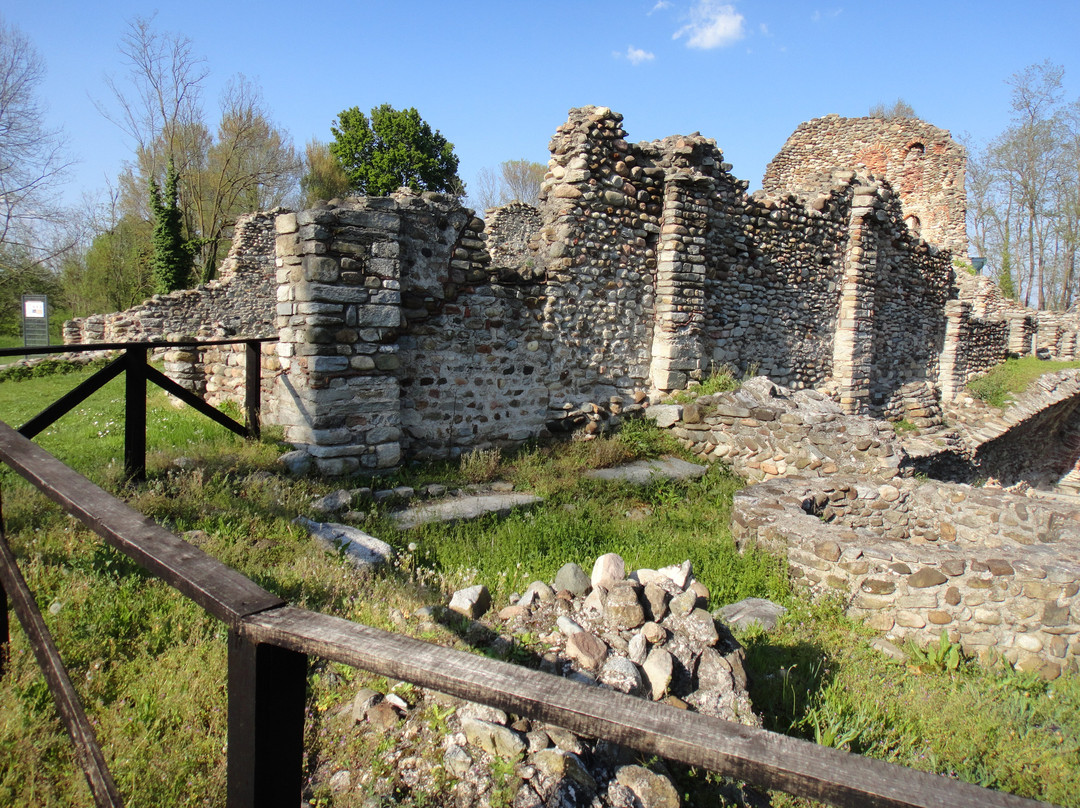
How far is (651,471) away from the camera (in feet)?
25.4

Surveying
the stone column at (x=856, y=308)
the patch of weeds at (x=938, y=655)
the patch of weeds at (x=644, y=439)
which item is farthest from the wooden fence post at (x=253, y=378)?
the stone column at (x=856, y=308)

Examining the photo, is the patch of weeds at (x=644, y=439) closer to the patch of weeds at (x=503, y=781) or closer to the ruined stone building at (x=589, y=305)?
the ruined stone building at (x=589, y=305)

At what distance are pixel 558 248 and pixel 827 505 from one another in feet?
14.4

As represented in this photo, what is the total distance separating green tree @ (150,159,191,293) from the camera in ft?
73.6

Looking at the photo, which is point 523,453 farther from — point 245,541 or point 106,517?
point 106,517

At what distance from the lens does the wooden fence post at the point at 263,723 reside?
116 centimetres

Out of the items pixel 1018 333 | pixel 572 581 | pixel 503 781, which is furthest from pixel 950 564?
pixel 1018 333

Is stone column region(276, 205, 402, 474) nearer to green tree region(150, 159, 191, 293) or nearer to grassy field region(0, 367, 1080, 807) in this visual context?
grassy field region(0, 367, 1080, 807)

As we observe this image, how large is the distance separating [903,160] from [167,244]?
80.3 ft

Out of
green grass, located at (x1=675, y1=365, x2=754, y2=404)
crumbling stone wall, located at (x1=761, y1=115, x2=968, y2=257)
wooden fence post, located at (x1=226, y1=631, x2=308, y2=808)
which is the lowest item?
wooden fence post, located at (x1=226, y1=631, x2=308, y2=808)

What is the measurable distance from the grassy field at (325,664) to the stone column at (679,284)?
326cm

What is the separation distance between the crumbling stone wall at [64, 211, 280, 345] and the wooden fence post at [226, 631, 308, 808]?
17564 mm

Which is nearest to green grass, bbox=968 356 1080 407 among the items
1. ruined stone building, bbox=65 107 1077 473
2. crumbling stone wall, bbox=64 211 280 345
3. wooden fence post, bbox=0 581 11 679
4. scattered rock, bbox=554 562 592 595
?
ruined stone building, bbox=65 107 1077 473

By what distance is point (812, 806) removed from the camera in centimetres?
270
